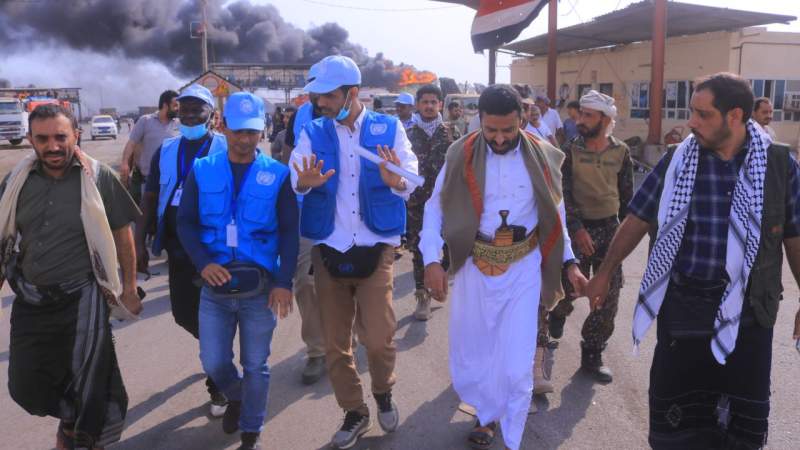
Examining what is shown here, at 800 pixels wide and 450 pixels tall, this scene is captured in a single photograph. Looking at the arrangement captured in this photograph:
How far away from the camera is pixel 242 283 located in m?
3.45

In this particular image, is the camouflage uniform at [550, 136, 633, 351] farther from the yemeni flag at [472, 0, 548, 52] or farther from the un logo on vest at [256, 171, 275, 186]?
the yemeni flag at [472, 0, 548, 52]

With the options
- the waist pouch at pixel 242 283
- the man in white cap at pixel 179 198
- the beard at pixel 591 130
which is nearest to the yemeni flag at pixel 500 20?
the beard at pixel 591 130

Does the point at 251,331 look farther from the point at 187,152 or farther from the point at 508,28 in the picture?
the point at 508,28

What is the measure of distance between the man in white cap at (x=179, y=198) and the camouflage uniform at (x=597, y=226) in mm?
2344

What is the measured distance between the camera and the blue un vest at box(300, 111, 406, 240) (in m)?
3.70

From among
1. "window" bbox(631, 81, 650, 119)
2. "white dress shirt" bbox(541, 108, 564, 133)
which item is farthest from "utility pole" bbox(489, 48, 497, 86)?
"white dress shirt" bbox(541, 108, 564, 133)

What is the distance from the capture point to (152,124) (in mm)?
6906

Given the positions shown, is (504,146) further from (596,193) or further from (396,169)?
(596,193)

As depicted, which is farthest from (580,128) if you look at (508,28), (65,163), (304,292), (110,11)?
(110,11)

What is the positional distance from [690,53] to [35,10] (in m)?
42.4

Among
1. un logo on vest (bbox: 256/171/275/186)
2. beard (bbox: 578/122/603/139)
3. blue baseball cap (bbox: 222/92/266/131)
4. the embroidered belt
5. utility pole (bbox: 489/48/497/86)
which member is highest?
utility pole (bbox: 489/48/497/86)

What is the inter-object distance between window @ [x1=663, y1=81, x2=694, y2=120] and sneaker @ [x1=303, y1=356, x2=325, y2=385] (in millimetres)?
16661

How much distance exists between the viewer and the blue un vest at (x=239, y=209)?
11.4ft

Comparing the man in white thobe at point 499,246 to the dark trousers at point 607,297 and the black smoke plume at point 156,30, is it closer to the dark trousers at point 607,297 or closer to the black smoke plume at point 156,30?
the dark trousers at point 607,297
